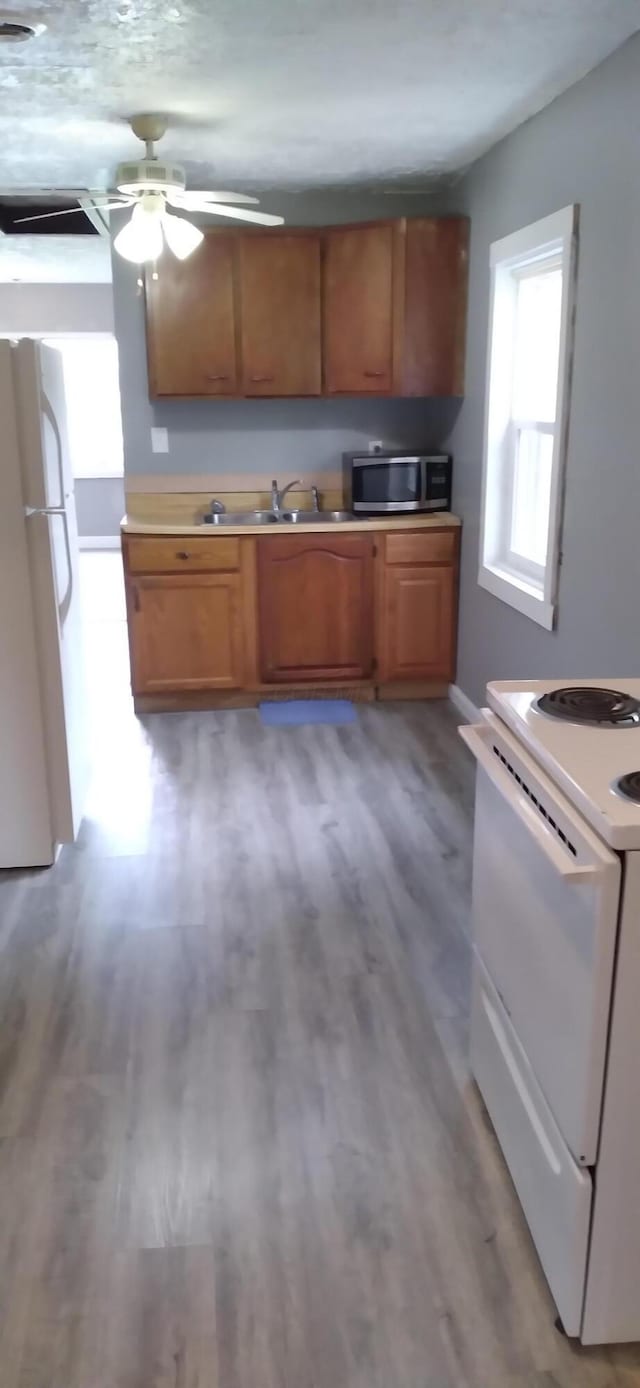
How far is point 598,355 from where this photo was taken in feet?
9.62

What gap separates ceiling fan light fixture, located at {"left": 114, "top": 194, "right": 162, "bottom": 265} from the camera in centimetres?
345

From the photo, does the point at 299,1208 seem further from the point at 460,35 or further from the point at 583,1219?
the point at 460,35

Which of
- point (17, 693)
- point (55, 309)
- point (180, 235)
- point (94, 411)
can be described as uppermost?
point (55, 309)

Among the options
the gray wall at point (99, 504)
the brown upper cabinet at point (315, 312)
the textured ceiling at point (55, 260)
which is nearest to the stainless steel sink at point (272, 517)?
the brown upper cabinet at point (315, 312)

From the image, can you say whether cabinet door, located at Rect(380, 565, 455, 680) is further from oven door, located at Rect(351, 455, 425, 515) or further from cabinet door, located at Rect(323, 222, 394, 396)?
cabinet door, located at Rect(323, 222, 394, 396)

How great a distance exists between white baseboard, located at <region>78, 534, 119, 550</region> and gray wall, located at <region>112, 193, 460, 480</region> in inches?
176

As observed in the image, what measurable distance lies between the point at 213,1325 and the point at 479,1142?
A: 0.63 meters

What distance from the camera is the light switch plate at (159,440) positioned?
4922mm

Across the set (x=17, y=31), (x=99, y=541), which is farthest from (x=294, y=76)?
(x=99, y=541)


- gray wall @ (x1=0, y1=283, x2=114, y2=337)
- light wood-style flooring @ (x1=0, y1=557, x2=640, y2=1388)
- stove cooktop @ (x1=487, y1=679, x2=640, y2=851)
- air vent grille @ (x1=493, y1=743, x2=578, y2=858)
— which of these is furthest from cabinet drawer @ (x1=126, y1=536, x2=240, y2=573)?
gray wall @ (x1=0, y1=283, x2=114, y2=337)

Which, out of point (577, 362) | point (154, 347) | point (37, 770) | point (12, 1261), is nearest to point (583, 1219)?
point (12, 1261)

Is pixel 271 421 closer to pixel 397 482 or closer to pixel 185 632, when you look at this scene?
pixel 397 482

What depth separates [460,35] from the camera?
2676 millimetres

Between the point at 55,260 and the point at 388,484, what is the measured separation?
11.5 ft
